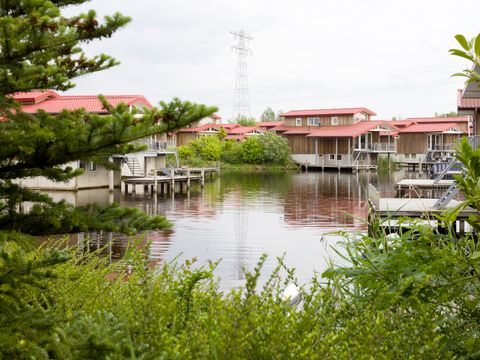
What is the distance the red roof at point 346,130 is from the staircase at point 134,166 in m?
27.6

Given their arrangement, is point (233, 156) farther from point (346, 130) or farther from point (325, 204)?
point (325, 204)

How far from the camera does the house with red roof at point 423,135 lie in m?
68.8

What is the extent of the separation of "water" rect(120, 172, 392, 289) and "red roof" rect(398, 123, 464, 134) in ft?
99.0

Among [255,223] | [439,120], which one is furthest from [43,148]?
[439,120]

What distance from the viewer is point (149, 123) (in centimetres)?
314

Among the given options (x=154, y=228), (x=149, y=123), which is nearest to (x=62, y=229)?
(x=154, y=228)

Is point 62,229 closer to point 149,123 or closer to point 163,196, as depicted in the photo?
point 149,123

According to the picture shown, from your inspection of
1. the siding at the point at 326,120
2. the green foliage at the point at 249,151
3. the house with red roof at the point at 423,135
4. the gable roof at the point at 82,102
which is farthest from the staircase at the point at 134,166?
the house with red roof at the point at 423,135

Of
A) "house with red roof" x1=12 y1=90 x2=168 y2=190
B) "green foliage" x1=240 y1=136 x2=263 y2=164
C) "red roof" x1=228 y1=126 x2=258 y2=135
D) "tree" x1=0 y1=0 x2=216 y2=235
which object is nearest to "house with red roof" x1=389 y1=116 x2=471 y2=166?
"green foliage" x1=240 y1=136 x2=263 y2=164

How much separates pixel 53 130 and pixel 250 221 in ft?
70.7

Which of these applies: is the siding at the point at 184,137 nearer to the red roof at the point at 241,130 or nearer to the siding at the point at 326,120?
the red roof at the point at 241,130

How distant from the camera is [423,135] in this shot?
71.3 meters

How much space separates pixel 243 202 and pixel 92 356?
29.1 m

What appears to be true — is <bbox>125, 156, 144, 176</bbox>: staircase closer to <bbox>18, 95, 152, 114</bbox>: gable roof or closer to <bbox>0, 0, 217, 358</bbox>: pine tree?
<bbox>18, 95, 152, 114</bbox>: gable roof
